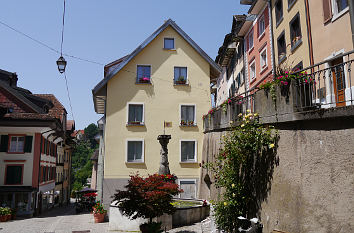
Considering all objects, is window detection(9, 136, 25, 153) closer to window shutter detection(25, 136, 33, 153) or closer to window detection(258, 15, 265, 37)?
window shutter detection(25, 136, 33, 153)

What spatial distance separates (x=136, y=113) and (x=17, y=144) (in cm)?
1152

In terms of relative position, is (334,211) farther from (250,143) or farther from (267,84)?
(267,84)

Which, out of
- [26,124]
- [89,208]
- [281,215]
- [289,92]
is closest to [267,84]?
[289,92]

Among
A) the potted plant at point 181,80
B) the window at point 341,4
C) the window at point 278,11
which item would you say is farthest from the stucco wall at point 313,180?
the potted plant at point 181,80

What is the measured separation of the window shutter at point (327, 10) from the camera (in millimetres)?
12996

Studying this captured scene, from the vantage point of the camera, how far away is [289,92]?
890cm

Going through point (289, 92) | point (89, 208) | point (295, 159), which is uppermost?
point (289, 92)

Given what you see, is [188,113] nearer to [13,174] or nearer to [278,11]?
[278,11]

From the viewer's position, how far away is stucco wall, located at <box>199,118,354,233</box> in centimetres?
685

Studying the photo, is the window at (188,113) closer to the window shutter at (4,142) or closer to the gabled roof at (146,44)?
the gabled roof at (146,44)

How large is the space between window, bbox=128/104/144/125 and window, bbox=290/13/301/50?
35.3 ft

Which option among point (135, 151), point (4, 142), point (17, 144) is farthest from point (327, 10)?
point (4, 142)

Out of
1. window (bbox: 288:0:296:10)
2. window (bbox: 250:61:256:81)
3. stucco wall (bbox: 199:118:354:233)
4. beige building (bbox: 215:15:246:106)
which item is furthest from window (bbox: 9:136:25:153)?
window (bbox: 288:0:296:10)

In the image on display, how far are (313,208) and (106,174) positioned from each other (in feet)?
50.2
